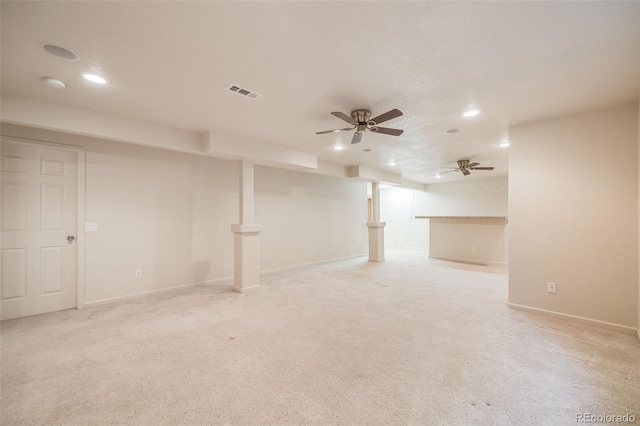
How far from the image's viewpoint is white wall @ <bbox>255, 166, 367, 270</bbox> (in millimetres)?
5754

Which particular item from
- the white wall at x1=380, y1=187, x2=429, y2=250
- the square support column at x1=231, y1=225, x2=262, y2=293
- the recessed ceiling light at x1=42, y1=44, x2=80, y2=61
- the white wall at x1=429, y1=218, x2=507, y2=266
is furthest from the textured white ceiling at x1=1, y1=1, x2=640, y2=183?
the white wall at x1=380, y1=187, x2=429, y2=250

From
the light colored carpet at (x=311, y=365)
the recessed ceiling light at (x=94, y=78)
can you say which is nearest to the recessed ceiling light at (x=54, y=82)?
the recessed ceiling light at (x=94, y=78)

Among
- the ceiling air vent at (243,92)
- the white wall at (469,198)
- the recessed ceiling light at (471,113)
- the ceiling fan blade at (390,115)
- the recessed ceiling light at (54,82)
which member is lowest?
the white wall at (469,198)

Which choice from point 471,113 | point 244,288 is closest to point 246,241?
point 244,288

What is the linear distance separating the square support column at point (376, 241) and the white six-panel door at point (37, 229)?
19.7 ft

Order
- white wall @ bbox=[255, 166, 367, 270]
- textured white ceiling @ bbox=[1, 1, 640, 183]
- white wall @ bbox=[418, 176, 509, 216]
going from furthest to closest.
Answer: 1. white wall @ bbox=[418, 176, 509, 216]
2. white wall @ bbox=[255, 166, 367, 270]
3. textured white ceiling @ bbox=[1, 1, 640, 183]

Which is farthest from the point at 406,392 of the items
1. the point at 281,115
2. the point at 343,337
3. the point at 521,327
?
the point at 281,115

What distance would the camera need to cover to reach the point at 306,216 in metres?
6.59

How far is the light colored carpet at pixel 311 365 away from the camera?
5.70 ft

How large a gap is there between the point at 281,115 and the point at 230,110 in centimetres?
59

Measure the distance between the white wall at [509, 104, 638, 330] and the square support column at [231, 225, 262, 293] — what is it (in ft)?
12.4

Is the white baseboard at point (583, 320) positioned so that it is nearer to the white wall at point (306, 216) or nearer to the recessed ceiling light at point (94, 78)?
the white wall at point (306, 216)

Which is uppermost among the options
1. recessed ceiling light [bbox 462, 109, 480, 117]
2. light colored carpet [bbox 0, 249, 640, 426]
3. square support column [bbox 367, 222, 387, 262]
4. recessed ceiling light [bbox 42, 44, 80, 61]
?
recessed ceiling light [bbox 462, 109, 480, 117]

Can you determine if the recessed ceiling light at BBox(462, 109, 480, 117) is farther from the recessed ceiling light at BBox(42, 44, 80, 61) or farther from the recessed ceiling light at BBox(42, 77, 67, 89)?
the recessed ceiling light at BBox(42, 77, 67, 89)
